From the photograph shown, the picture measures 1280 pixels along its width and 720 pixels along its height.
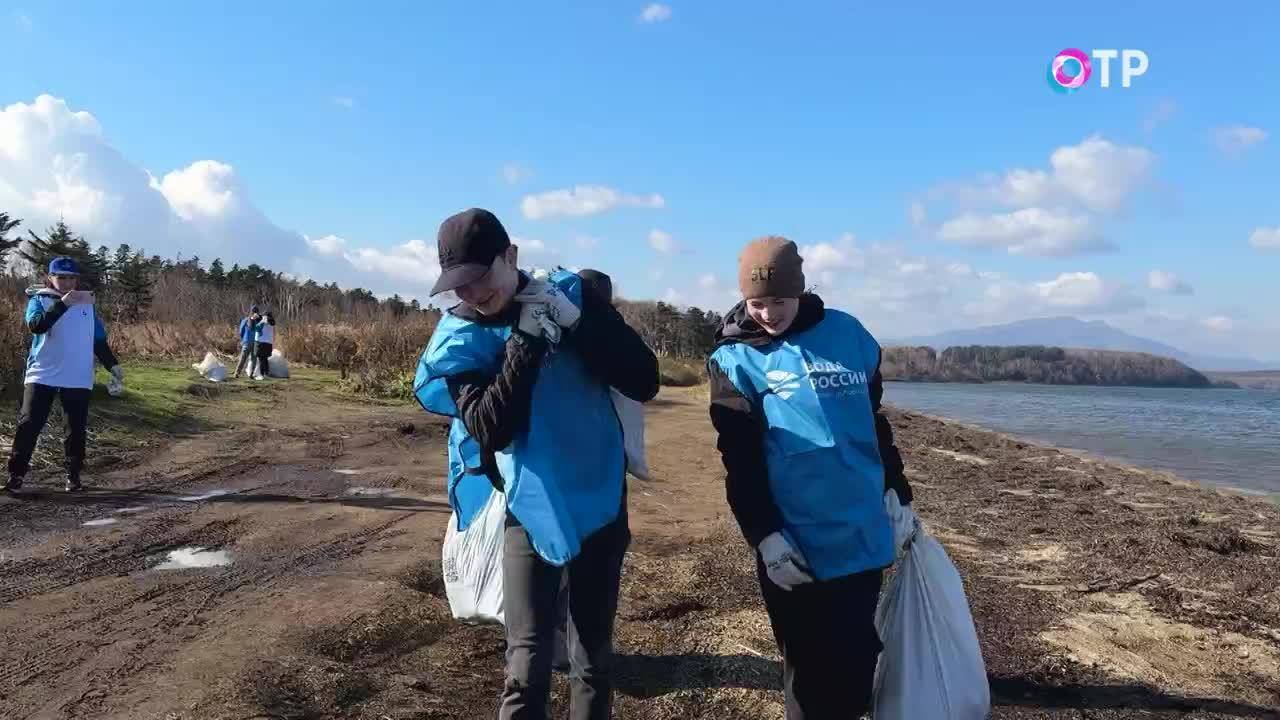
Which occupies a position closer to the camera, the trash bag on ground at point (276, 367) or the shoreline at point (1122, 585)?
the shoreline at point (1122, 585)

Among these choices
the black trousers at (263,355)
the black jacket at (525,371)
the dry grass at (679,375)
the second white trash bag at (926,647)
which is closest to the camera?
the black jacket at (525,371)

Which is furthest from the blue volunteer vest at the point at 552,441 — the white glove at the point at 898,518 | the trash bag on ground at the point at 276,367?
the trash bag on ground at the point at 276,367

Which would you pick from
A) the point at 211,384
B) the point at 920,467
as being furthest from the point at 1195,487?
the point at 211,384

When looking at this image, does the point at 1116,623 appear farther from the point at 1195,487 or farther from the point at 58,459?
the point at 58,459

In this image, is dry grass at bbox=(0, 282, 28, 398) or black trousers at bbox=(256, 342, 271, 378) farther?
black trousers at bbox=(256, 342, 271, 378)

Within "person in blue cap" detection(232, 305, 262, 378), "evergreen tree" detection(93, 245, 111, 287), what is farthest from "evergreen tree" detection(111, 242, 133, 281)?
"person in blue cap" detection(232, 305, 262, 378)

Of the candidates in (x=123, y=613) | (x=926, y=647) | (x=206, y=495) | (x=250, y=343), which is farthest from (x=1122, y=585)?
(x=250, y=343)

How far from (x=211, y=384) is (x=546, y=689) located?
1358 centimetres

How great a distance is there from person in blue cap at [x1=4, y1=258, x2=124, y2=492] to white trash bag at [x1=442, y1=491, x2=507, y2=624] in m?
5.09

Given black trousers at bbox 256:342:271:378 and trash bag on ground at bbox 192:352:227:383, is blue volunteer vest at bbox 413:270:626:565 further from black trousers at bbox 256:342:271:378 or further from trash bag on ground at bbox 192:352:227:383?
black trousers at bbox 256:342:271:378

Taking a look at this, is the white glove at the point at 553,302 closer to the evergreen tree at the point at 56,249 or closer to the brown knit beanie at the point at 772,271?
the brown knit beanie at the point at 772,271

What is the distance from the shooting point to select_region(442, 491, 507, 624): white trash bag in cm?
304

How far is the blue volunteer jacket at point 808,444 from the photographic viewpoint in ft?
7.79

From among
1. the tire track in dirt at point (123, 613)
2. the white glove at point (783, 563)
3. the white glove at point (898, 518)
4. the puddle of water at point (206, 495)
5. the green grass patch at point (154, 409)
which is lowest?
the tire track in dirt at point (123, 613)
